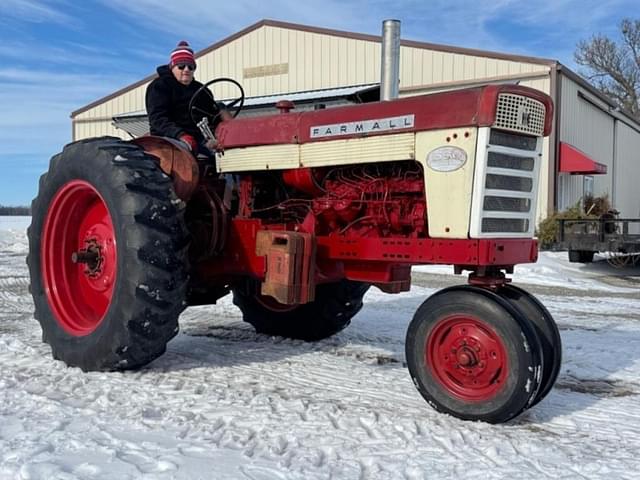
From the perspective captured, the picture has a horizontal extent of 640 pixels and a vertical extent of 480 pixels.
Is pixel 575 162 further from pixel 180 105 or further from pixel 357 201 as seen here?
pixel 357 201

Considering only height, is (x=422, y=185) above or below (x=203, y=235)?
above

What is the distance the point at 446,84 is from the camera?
Answer: 671 inches

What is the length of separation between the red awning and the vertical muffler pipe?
10.0m

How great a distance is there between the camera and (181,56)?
5.03m

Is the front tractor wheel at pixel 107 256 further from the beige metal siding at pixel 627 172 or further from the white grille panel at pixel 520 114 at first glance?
the beige metal siding at pixel 627 172

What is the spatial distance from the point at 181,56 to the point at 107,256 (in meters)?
1.60

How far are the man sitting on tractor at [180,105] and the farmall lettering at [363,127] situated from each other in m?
1.05

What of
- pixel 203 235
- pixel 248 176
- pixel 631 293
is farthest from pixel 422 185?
pixel 631 293

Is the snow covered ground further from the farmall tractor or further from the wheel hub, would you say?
the wheel hub

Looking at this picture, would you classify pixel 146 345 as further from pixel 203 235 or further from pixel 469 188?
pixel 469 188

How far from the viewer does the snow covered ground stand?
2.70 meters

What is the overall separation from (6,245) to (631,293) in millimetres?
14345

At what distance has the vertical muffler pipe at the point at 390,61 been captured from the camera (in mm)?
7398

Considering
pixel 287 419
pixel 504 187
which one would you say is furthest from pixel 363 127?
pixel 287 419
